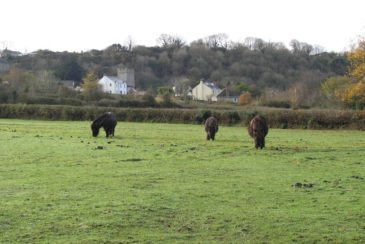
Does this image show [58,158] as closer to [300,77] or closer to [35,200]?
[35,200]

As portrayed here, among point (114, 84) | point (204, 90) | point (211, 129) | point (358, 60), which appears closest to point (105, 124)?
point (211, 129)

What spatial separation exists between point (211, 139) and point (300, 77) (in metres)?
101

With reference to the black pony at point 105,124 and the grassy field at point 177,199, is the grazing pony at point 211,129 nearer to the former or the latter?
the black pony at point 105,124

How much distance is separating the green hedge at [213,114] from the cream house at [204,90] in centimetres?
6594

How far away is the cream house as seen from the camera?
445 feet

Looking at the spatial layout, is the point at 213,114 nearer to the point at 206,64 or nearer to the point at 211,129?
the point at 211,129

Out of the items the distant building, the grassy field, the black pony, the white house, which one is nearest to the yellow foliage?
the black pony

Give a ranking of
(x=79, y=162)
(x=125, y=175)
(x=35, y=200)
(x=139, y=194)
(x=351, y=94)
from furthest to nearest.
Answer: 1. (x=351, y=94)
2. (x=79, y=162)
3. (x=125, y=175)
4. (x=139, y=194)
5. (x=35, y=200)

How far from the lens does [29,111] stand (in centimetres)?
7100

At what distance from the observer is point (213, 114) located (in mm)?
64188

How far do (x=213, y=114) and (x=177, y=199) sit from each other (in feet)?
169

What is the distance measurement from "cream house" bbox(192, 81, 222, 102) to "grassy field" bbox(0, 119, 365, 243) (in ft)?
371

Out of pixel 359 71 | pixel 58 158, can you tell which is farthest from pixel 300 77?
pixel 58 158

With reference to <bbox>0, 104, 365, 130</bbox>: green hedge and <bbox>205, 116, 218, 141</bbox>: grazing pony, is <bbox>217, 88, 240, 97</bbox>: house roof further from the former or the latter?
<bbox>205, 116, 218, 141</bbox>: grazing pony
